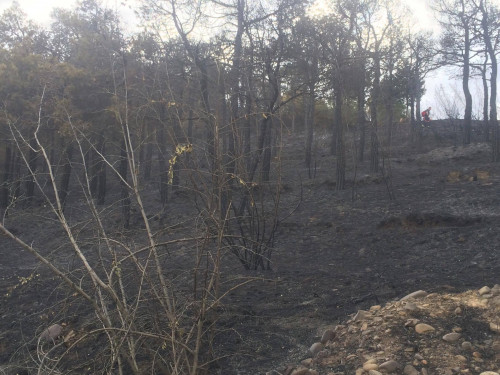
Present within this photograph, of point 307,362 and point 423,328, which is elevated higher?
point 423,328

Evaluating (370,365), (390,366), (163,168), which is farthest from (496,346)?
(163,168)

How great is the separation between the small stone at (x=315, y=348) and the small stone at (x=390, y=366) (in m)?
0.80

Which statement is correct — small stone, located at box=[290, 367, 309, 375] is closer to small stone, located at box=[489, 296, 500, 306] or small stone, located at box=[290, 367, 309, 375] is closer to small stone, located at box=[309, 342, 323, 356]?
small stone, located at box=[309, 342, 323, 356]

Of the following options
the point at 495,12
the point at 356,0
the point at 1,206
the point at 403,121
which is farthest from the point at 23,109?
the point at 403,121

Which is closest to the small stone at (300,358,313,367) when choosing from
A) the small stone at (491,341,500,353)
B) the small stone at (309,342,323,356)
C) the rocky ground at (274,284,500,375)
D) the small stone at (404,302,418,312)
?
the rocky ground at (274,284,500,375)

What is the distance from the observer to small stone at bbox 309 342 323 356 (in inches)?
176

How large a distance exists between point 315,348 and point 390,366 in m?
0.90

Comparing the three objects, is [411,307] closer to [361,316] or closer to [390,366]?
[361,316]

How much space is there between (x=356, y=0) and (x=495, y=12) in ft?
16.0

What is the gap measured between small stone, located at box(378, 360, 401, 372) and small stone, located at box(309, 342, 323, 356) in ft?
2.61

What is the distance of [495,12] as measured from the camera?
1756cm

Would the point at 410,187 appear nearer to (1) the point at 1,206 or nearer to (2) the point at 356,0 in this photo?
(2) the point at 356,0

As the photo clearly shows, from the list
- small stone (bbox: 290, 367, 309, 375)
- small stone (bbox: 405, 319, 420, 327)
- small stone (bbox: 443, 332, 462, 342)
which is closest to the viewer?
small stone (bbox: 443, 332, 462, 342)

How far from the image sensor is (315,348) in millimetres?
4488
